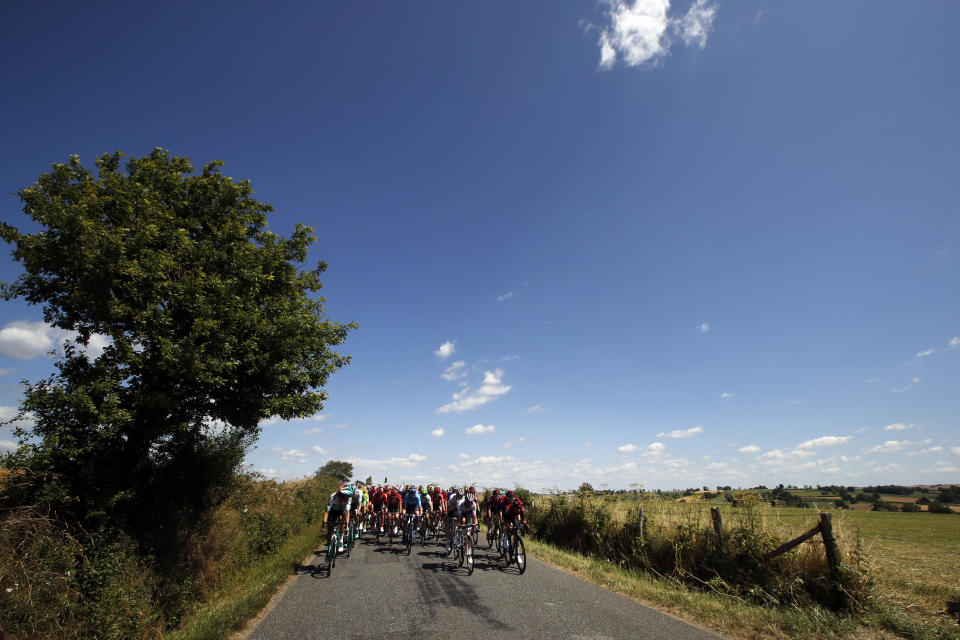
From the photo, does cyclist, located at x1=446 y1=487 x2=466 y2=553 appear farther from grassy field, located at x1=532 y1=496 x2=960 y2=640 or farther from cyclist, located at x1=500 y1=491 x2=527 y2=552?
grassy field, located at x1=532 y1=496 x2=960 y2=640

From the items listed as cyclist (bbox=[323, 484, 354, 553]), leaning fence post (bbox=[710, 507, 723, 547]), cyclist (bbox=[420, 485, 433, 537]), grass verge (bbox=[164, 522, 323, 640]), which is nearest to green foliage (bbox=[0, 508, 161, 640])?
grass verge (bbox=[164, 522, 323, 640])

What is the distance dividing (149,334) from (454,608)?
10227 millimetres

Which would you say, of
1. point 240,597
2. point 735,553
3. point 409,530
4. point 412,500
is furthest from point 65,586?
point 735,553

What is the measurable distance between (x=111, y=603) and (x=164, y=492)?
5357mm

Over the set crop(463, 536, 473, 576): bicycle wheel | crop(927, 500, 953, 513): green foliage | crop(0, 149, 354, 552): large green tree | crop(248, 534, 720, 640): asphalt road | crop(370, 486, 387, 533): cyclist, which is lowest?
crop(927, 500, 953, 513): green foliage

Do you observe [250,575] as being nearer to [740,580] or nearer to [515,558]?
[515,558]

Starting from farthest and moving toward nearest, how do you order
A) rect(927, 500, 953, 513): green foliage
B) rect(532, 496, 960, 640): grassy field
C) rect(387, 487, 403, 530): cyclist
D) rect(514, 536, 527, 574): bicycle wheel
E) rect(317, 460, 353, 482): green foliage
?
1. rect(317, 460, 353, 482): green foliage
2. rect(927, 500, 953, 513): green foliage
3. rect(387, 487, 403, 530): cyclist
4. rect(514, 536, 527, 574): bicycle wheel
5. rect(532, 496, 960, 640): grassy field

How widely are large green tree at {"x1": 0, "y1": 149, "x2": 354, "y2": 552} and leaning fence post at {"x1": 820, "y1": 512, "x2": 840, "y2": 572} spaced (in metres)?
14.6

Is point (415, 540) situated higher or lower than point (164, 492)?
lower

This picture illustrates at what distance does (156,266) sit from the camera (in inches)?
396

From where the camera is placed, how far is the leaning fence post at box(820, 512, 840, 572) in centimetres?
829

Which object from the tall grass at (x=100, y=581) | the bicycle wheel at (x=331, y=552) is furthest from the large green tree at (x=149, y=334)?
the bicycle wheel at (x=331, y=552)

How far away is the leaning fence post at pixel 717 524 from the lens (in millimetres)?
10812

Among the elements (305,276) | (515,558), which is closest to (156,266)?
(305,276)
